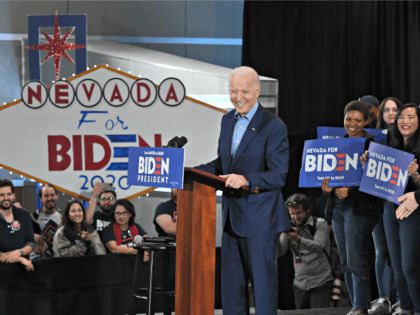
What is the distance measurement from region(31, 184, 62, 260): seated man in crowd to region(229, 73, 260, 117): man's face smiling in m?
2.77

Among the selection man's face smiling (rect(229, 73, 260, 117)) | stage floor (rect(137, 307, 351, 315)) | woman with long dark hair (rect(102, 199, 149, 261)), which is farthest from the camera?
woman with long dark hair (rect(102, 199, 149, 261))

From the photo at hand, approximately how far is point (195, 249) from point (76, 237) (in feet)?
7.37

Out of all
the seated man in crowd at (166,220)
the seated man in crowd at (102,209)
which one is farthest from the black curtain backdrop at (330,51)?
the seated man in crowd at (102,209)

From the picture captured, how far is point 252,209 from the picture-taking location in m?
2.31

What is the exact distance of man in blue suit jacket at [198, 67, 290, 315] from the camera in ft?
7.52

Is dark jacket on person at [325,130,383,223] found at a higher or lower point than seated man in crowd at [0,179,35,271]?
higher

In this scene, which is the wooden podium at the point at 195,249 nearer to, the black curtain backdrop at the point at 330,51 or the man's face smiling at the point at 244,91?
the man's face smiling at the point at 244,91

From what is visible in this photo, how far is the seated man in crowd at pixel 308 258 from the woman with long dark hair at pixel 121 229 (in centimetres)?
119

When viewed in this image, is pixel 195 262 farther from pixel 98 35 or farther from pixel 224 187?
pixel 98 35

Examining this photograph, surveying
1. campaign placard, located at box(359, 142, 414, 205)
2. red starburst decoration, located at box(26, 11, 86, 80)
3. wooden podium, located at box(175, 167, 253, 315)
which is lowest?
wooden podium, located at box(175, 167, 253, 315)

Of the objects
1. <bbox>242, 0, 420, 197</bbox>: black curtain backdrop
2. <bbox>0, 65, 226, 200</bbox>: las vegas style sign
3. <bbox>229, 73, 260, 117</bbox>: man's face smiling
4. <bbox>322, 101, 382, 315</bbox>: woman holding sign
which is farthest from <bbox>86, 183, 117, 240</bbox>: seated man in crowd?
<bbox>242, 0, 420, 197</bbox>: black curtain backdrop

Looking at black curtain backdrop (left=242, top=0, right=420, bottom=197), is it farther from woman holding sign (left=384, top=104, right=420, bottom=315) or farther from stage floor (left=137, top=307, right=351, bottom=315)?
woman holding sign (left=384, top=104, right=420, bottom=315)

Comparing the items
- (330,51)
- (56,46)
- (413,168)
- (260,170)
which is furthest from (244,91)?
(330,51)

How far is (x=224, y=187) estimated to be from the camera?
87.3 inches
